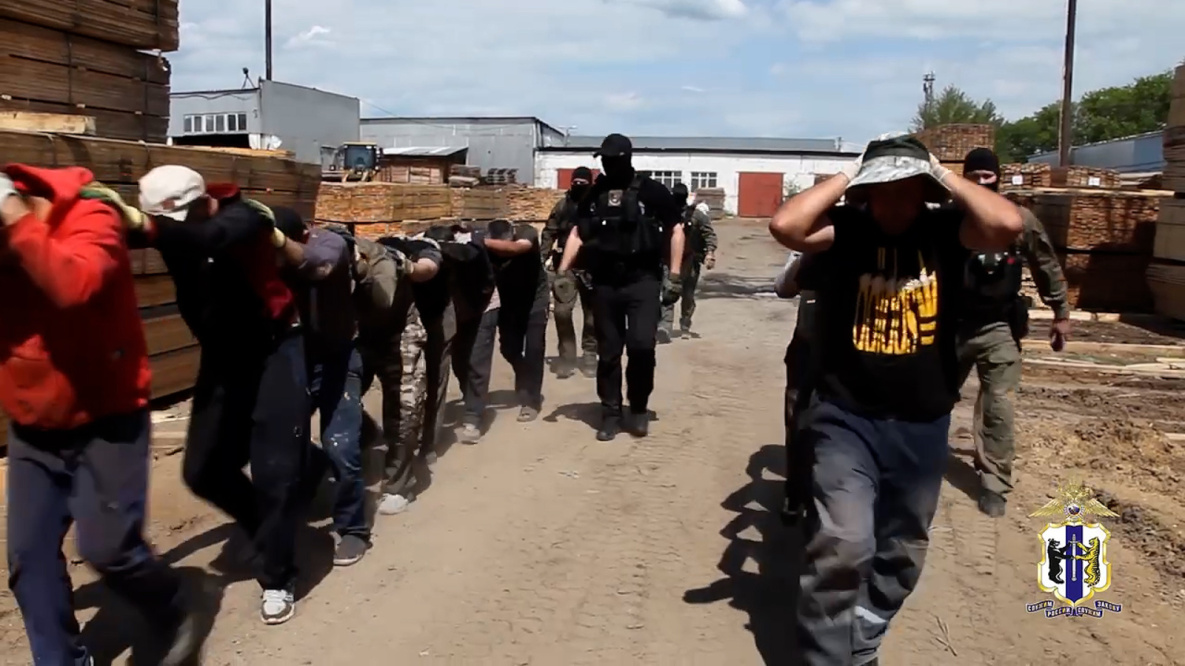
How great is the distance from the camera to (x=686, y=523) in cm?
571

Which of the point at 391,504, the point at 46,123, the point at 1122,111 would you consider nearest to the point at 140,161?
the point at 46,123

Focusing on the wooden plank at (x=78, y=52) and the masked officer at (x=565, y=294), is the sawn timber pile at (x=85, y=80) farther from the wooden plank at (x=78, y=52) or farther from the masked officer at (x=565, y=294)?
the masked officer at (x=565, y=294)

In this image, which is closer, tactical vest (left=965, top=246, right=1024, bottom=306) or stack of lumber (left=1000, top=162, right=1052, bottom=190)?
tactical vest (left=965, top=246, right=1024, bottom=306)

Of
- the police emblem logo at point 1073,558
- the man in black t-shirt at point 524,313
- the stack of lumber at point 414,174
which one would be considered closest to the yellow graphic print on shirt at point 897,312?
the police emblem logo at point 1073,558

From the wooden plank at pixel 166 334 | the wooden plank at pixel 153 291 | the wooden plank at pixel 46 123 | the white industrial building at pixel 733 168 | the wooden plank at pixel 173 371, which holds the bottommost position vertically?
the wooden plank at pixel 173 371

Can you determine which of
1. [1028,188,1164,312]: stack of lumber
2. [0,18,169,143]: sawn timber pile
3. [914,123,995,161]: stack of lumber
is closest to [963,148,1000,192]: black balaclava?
[0,18,169,143]: sawn timber pile

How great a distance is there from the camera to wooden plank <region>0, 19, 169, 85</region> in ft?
24.2

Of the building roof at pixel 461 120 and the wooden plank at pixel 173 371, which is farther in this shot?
the building roof at pixel 461 120

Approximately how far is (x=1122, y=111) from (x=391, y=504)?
83.5 metres

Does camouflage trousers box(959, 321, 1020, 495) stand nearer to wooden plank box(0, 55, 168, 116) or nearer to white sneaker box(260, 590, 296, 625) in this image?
white sneaker box(260, 590, 296, 625)

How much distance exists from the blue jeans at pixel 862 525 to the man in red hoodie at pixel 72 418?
2.32m

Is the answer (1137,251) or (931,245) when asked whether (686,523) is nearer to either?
(931,245)

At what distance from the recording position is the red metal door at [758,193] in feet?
201

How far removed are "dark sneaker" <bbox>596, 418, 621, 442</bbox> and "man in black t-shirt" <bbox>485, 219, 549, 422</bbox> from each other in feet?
2.59
